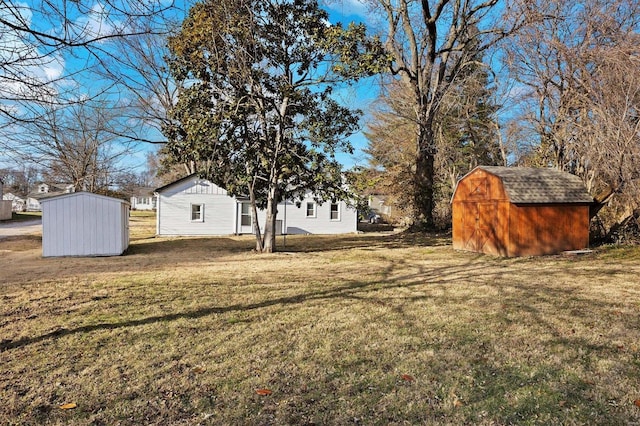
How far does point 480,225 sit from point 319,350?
11.2 meters

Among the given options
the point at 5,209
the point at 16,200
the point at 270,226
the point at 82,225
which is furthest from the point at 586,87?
the point at 16,200

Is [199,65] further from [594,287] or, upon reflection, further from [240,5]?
[594,287]

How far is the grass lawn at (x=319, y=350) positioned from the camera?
288 centimetres

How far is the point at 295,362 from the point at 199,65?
39.1 feet

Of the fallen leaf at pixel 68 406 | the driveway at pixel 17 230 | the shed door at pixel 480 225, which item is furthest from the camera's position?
the driveway at pixel 17 230

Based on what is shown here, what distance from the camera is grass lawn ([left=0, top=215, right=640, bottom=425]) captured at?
2885 millimetres

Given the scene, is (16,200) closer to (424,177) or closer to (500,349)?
(424,177)

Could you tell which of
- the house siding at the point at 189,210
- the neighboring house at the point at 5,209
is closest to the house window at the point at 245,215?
the house siding at the point at 189,210

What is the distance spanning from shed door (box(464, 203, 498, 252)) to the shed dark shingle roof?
0.84 metres

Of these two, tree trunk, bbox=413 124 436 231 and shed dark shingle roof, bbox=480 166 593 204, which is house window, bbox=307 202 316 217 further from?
shed dark shingle roof, bbox=480 166 593 204

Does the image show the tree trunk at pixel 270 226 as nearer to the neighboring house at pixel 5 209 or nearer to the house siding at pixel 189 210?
the house siding at pixel 189 210

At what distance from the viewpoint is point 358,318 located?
5.25 meters

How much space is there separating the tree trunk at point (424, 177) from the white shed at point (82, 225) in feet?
44.4

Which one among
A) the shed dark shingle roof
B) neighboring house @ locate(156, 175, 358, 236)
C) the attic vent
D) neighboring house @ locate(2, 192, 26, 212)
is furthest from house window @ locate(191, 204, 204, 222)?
neighboring house @ locate(2, 192, 26, 212)
